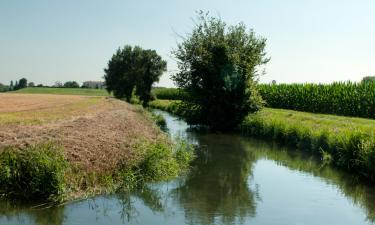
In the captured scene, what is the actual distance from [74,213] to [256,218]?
4.02 m

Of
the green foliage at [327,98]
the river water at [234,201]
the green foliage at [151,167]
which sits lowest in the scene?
the river water at [234,201]

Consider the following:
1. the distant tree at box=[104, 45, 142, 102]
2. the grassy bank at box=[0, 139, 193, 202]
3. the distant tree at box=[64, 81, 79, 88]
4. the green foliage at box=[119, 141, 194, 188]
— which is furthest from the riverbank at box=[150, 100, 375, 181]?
the distant tree at box=[64, 81, 79, 88]

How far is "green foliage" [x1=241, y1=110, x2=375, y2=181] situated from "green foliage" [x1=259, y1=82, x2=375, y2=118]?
8.25 meters

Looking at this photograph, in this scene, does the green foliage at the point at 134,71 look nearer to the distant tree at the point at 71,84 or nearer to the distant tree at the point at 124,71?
the distant tree at the point at 124,71

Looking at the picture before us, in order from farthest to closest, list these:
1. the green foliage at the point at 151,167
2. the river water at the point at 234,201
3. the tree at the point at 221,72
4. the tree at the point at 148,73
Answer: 1. the tree at the point at 148,73
2. the tree at the point at 221,72
3. the green foliage at the point at 151,167
4. the river water at the point at 234,201

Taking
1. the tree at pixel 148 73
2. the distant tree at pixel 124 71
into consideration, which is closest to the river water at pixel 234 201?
the tree at pixel 148 73

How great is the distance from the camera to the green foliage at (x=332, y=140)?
16031 mm

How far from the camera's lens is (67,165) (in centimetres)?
1167

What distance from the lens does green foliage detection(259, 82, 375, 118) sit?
35.7 metres

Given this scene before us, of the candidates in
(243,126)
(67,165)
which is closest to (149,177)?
(67,165)

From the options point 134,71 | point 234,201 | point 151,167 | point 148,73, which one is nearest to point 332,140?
point 234,201

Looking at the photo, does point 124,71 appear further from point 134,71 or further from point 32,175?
point 32,175

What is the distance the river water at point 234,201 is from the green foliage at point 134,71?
48.6 metres

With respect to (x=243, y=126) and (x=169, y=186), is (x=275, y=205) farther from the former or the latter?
(x=243, y=126)
